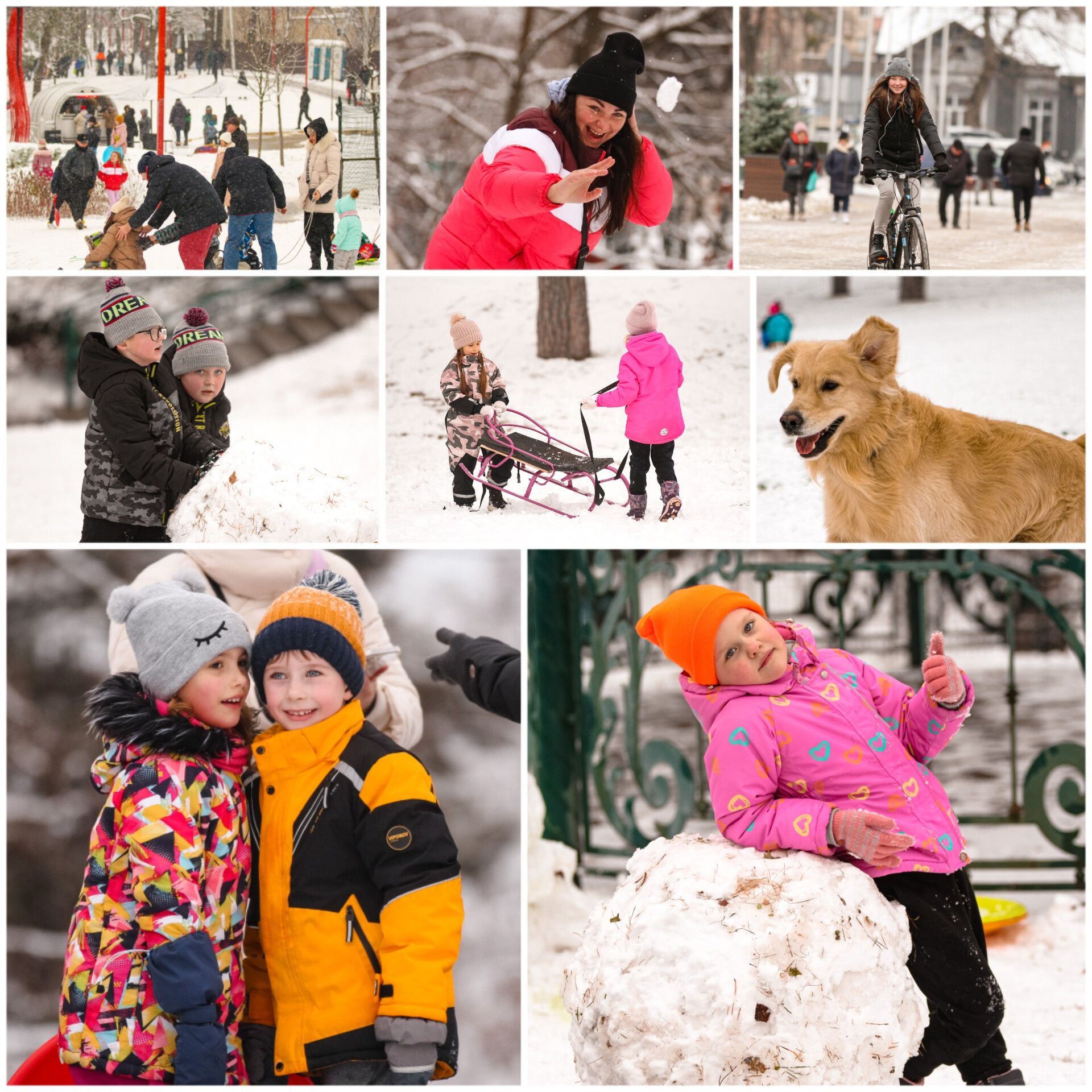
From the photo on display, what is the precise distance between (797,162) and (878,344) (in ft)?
2.84

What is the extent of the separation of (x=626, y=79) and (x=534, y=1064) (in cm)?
348

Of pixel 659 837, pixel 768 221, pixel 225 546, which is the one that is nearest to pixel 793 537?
pixel 768 221

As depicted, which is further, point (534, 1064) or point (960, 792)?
point (960, 792)

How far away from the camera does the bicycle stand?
401cm

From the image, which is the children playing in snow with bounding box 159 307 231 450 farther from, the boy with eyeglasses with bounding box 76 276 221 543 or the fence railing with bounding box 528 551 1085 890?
the fence railing with bounding box 528 551 1085 890

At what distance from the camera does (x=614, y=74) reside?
3.76m

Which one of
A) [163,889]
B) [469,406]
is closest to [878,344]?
[469,406]

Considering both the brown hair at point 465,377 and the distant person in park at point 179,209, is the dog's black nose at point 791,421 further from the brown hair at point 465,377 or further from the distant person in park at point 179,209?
the distant person in park at point 179,209

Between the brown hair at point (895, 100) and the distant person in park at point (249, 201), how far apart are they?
212cm

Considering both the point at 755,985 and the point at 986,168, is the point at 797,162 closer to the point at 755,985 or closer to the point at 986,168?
the point at 986,168

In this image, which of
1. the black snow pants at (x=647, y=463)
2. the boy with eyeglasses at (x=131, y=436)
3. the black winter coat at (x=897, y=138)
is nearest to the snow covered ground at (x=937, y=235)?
the black winter coat at (x=897, y=138)

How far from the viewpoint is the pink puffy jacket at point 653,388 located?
4.03 metres

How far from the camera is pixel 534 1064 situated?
13.6 feet

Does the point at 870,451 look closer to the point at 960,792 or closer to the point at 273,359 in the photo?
the point at 273,359
